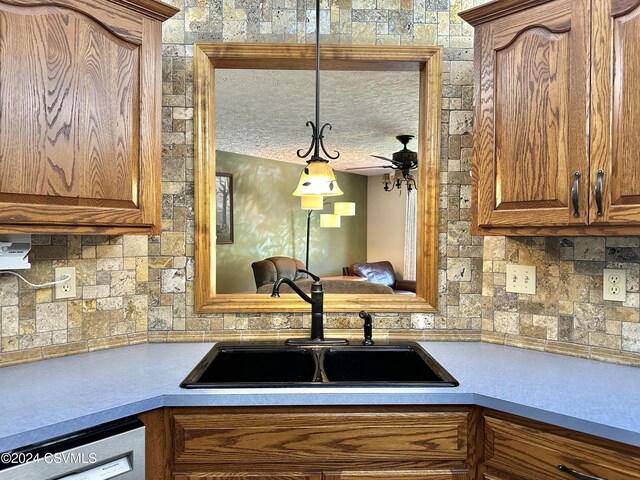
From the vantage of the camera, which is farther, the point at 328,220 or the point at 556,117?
the point at 328,220

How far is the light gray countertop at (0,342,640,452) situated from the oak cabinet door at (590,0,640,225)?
509mm

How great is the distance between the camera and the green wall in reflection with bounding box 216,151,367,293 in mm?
6352

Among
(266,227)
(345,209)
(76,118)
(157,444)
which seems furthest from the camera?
(345,209)

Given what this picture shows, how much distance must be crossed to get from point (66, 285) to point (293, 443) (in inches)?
41.5

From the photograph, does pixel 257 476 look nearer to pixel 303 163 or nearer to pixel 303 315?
pixel 303 315

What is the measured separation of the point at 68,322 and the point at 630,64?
6.63ft

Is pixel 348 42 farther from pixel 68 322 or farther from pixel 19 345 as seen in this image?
pixel 19 345

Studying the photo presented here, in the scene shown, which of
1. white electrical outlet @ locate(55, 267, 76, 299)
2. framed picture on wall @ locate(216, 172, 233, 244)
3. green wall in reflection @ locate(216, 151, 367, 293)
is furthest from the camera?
green wall in reflection @ locate(216, 151, 367, 293)

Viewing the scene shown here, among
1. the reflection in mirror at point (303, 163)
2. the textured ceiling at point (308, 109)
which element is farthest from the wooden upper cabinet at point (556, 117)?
the textured ceiling at point (308, 109)

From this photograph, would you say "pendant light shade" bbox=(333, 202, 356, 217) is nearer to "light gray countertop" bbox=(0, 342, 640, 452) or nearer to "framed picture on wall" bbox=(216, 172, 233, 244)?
"framed picture on wall" bbox=(216, 172, 233, 244)

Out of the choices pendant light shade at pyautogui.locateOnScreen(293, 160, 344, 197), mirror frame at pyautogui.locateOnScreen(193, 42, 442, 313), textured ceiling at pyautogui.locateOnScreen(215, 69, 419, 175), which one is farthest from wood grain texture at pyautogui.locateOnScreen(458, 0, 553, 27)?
textured ceiling at pyautogui.locateOnScreen(215, 69, 419, 175)

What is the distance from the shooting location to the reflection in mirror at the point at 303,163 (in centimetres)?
381

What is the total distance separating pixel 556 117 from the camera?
1443 mm

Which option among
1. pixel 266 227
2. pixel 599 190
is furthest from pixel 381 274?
pixel 599 190
